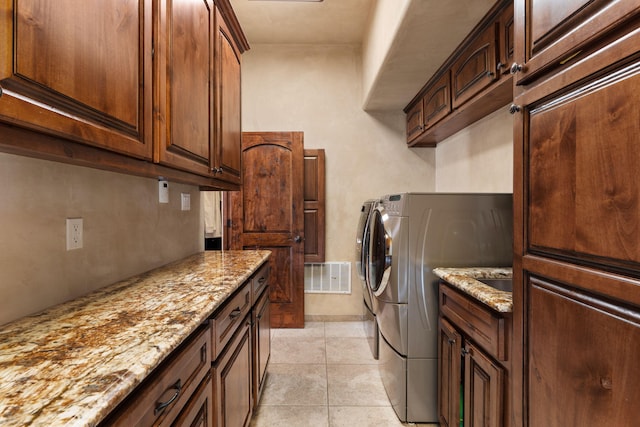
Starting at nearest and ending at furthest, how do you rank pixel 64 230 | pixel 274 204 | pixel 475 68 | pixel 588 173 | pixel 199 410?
pixel 588 173, pixel 199 410, pixel 64 230, pixel 475 68, pixel 274 204

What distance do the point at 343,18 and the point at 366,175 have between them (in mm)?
1563

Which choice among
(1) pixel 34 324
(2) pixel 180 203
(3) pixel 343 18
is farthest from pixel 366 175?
(1) pixel 34 324

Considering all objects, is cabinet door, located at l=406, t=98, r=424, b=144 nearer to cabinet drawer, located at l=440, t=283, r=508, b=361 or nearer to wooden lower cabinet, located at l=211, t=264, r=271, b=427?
cabinet drawer, located at l=440, t=283, r=508, b=361

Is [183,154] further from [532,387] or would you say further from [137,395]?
[532,387]

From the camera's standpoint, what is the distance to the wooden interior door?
3369mm

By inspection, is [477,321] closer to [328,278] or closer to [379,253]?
[379,253]

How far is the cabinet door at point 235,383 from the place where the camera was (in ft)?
3.97

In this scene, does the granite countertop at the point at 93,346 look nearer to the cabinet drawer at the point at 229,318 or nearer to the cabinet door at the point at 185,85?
the cabinet drawer at the point at 229,318

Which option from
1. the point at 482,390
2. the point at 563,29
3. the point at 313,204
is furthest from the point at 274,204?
the point at 563,29

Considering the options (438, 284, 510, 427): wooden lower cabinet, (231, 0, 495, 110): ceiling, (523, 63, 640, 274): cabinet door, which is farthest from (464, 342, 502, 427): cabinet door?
(231, 0, 495, 110): ceiling

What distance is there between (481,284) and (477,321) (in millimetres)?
180

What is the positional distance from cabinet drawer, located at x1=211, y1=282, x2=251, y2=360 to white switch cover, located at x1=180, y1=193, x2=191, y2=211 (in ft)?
2.51

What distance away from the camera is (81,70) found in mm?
806

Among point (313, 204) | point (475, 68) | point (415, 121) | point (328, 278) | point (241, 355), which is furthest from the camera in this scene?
point (328, 278)
